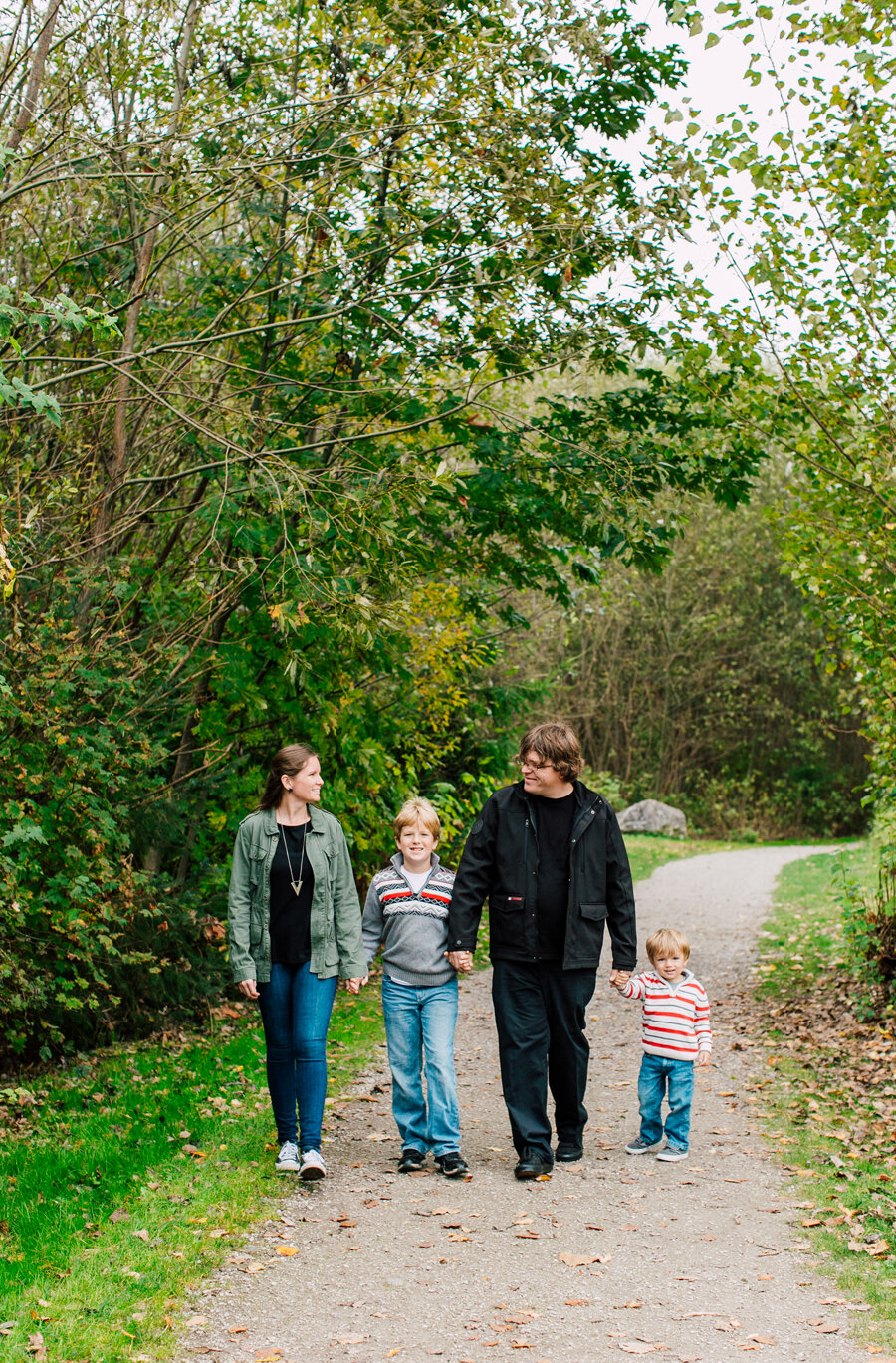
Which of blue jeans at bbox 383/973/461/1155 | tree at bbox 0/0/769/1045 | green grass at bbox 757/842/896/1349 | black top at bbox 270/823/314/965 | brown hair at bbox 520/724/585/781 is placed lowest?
green grass at bbox 757/842/896/1349

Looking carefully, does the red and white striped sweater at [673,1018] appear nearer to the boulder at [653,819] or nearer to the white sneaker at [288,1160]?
the white sneaker at [288,1160]

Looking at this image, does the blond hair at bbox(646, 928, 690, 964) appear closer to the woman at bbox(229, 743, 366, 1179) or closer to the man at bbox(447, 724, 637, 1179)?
the man at bbox(447, 724, 637, 1179)

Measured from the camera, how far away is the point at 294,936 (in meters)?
5.39

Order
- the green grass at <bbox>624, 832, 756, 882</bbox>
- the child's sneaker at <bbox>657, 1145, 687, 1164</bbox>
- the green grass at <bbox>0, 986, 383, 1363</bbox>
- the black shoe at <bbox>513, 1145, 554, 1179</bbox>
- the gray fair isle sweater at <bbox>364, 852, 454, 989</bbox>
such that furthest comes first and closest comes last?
the green grass at <bbox>624, 832, 756, 882</bbox>, the child's sneaker at <bbox>657, 1145, 687, 1164</bbox>, the gray fair isle sweater at <bbox>364, 852, 454, 989</bbox>, the black shoe at <bbox>513, 1145, 554, 1179</bbox>, the green grass at <bbox>0, 986, 383, 1363</bbox>

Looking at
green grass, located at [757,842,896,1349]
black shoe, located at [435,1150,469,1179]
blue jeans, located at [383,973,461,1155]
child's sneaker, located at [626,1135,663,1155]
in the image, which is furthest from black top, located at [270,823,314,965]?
green grass, located at [757,842,896,1349]

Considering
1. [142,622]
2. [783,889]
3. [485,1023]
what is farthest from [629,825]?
[142,622]

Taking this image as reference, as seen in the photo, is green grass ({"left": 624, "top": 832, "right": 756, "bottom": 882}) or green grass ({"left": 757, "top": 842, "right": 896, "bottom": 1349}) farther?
green grass ({"left": 624, "top": 832, "right": 756, "bottom": 882})

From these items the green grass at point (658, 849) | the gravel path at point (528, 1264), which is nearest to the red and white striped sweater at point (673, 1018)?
the gravel path at point (528, 1264)

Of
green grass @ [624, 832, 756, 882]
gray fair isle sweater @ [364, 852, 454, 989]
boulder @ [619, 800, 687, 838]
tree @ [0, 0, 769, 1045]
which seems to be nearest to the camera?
gray fair isle sweater @ [364, 852, 454, 989]

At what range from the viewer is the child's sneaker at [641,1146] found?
5969mm

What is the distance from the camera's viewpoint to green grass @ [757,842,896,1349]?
4586mm

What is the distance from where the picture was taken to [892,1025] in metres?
8.87

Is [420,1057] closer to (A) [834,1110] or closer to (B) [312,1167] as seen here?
(B) [312,1167]

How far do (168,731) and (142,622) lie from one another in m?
0.84
